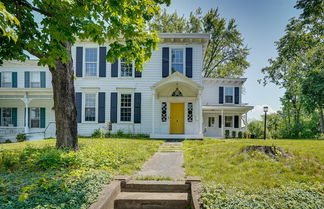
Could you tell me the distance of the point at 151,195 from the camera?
348 cm

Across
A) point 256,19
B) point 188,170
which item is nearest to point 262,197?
point 188,170

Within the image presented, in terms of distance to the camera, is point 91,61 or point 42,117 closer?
point 91,61

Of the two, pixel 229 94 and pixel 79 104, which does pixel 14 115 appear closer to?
pixel 79 104

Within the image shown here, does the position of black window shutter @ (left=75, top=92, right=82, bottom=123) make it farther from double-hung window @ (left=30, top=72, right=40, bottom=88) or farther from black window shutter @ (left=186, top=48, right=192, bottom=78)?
black window shutter @ (left=186, top=48, right=192, bottom=78)

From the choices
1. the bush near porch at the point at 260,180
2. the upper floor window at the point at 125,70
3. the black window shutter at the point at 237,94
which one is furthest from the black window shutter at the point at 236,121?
the bush near porch at the point at 260,180

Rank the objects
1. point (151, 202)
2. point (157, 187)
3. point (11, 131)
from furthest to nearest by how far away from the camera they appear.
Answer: point (11, 131) → point (157, 187) → point (151, 202)

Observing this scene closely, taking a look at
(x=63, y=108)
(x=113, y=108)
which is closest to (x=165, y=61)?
(x=113, y=108)

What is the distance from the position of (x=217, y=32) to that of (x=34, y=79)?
Answer: 19770 mm

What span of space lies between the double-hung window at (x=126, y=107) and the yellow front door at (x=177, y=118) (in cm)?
295

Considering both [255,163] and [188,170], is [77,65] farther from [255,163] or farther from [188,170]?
[255,163]

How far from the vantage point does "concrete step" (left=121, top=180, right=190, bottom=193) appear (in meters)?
3.64

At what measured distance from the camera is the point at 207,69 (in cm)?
2416

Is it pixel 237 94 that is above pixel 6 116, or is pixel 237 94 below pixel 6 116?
above

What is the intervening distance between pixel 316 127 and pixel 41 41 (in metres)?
27.1
